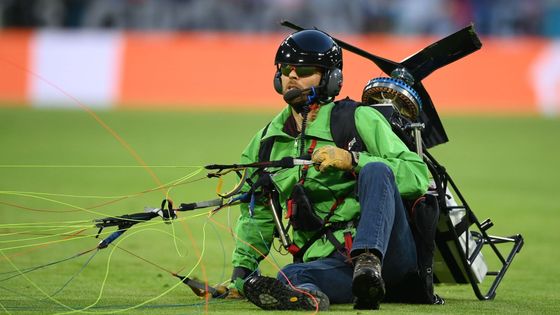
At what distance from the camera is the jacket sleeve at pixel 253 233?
6.98 meters

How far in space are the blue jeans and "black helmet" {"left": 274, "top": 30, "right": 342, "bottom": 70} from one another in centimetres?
92

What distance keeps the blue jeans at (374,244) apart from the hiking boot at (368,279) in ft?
0.34

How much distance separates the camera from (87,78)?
26422mm

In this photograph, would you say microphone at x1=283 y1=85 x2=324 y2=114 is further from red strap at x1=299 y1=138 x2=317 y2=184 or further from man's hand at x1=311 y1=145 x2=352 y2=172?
man's hand at x1=311 y1=145 x2=352 y2=172

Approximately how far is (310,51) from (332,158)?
34.1 inches

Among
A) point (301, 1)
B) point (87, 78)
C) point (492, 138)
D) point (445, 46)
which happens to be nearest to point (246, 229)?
point (445, 46)

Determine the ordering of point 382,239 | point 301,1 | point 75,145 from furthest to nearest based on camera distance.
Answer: point 301,1 < point 75,145 < point 382,239

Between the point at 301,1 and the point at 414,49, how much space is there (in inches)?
150

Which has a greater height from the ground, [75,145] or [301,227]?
[301,227]

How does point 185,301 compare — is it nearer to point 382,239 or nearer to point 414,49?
point 382,239

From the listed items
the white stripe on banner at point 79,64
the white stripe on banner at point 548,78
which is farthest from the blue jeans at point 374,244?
the white stripe on banner at point 548,78

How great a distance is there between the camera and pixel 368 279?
237 inches

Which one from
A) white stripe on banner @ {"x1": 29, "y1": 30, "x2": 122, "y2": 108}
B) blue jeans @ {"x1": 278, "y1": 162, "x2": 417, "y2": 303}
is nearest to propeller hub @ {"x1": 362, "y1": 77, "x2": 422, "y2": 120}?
blue jeans @ {"x1": 278, "y1": 162, "x2": 417, "y2": 303}

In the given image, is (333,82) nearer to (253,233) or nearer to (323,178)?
(323,178)
